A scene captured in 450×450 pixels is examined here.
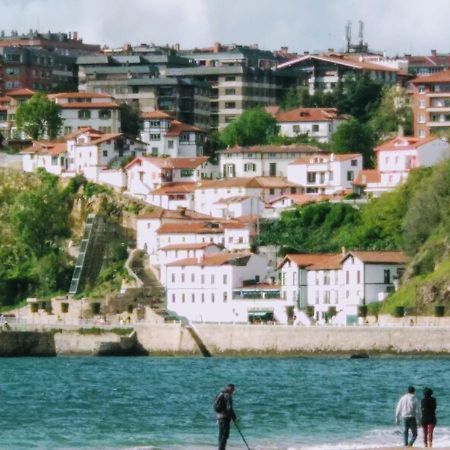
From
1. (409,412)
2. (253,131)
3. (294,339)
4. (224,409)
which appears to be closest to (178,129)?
(253,131)

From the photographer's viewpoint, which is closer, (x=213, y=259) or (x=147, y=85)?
(x=213, y=259)

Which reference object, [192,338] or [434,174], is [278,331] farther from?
[434,174]

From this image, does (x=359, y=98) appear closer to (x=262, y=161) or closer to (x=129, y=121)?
(x=129, y=121)

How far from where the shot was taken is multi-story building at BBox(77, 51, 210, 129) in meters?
180

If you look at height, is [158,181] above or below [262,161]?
below

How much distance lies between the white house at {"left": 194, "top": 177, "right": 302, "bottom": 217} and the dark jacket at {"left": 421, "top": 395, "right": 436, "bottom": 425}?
3586 inches

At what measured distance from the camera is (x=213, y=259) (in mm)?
131000

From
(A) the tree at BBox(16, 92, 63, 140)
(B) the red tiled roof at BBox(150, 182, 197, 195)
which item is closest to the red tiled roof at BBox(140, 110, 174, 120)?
(A) the tree at BBox(16, 92, 63, 140)

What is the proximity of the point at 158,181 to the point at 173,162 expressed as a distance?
5.02 metres

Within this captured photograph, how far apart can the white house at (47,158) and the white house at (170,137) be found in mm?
10626

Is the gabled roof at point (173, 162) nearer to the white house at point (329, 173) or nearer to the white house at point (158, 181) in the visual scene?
the white house at point (158, 181)

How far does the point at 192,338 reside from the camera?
372 ft

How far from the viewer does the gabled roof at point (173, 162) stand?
154188mm

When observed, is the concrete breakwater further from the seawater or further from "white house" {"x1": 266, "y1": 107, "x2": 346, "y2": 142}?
"white house" {"x1": 266, "y1": 107, "x2": 346, "y2": 142}
